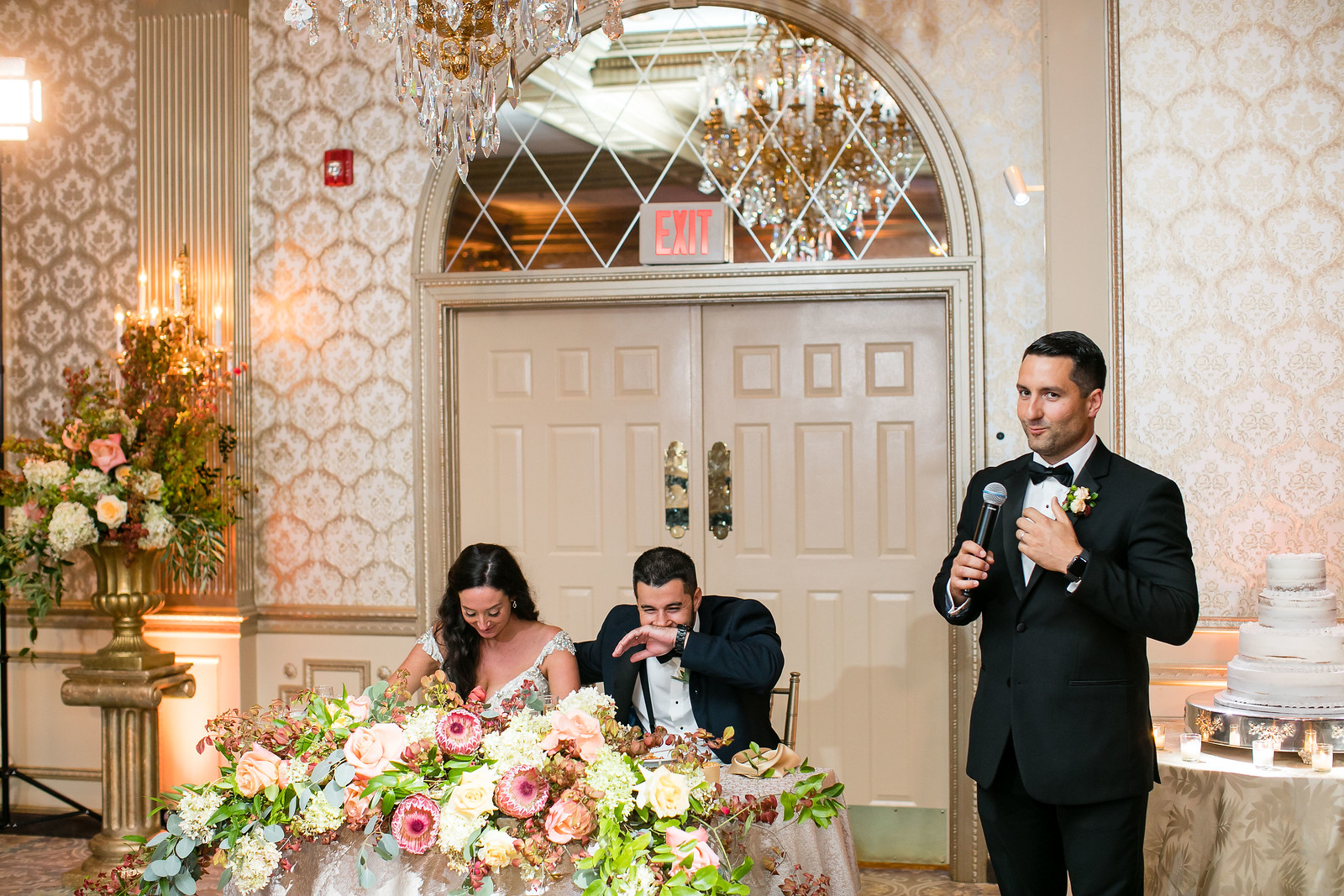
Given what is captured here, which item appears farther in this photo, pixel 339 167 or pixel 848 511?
pixel 339 167

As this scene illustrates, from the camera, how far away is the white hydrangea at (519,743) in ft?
5.88

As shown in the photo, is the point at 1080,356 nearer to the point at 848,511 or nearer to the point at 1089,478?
the point at 1089,478

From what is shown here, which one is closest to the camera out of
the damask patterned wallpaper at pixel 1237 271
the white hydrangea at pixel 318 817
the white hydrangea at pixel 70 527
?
the white hydrangea at pixel 318 817

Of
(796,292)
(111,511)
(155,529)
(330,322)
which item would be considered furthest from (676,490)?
(111,511)

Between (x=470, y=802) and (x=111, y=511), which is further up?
(x=111, y=511)

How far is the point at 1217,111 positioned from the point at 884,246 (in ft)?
4.01

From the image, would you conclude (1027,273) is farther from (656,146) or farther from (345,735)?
(345,735)

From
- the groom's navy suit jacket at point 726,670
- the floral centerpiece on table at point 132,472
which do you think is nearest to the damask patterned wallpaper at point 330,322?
the floral centerpiece on table at point 132,472

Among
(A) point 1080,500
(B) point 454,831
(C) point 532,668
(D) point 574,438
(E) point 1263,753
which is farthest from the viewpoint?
(D) point 574,438

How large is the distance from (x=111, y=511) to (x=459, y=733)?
8.64 ft

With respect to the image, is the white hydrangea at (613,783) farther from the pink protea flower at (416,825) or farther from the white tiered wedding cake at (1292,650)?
the white tiered wedding cake at (1292,650)

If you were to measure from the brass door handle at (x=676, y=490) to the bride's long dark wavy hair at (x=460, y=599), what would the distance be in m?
1.36

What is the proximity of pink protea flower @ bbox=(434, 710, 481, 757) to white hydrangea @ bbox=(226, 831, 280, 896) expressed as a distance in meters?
0.33

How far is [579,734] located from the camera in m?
1.80
